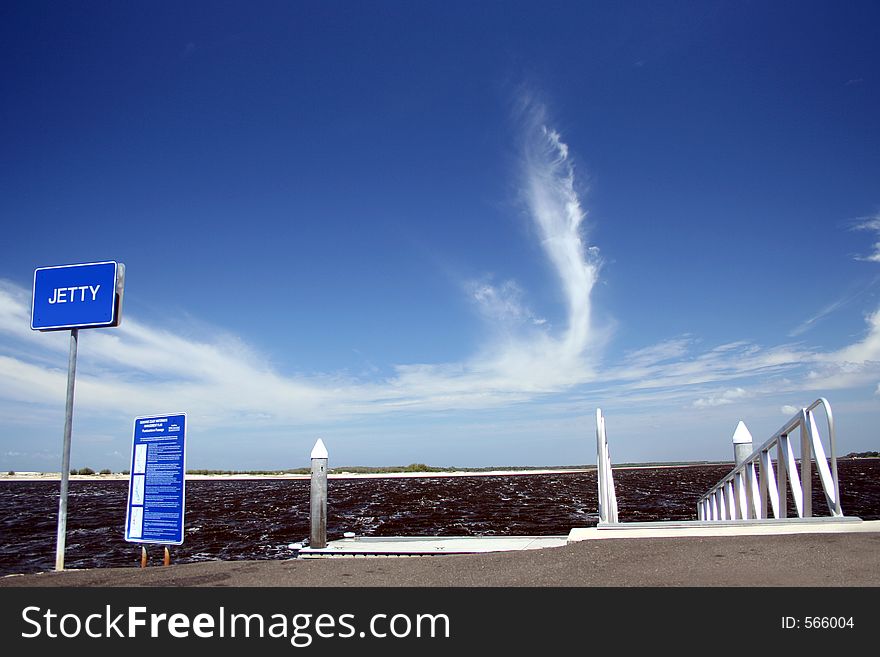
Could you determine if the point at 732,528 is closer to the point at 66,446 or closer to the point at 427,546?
the point at 427,546

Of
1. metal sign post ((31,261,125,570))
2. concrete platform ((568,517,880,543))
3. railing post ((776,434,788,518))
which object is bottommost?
concrete platform ((568,517,880,543))

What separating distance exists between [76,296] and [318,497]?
208 inches

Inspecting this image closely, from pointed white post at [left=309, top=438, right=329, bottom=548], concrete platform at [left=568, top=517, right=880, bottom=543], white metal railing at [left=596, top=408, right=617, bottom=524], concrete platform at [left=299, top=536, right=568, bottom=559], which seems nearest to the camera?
concrete platform at [left=568, top=517, right=880, bottom=543]

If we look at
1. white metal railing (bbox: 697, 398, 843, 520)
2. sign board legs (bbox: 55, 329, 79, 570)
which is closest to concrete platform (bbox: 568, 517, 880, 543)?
white metal railing (bbox: 697, 398, 843, 520)

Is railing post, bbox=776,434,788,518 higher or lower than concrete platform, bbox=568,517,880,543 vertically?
higher

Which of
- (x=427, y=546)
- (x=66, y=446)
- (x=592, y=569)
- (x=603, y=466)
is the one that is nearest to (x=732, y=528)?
(x=603, y=466)

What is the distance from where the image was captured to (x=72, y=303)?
9.27m

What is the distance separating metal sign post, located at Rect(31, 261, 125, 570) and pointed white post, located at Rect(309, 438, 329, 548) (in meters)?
4.06

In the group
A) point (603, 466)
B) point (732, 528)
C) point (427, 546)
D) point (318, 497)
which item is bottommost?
point (427, 546)

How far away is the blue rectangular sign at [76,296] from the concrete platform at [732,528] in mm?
6958

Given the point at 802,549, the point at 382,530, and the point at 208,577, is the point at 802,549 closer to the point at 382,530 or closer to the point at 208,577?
the point at 208,577

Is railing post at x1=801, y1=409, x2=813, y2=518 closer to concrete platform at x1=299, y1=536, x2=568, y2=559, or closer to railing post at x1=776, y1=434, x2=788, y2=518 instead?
railing post at x1=776, y1=434, x2=788, y2=518

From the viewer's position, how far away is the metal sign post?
9.08 metres
